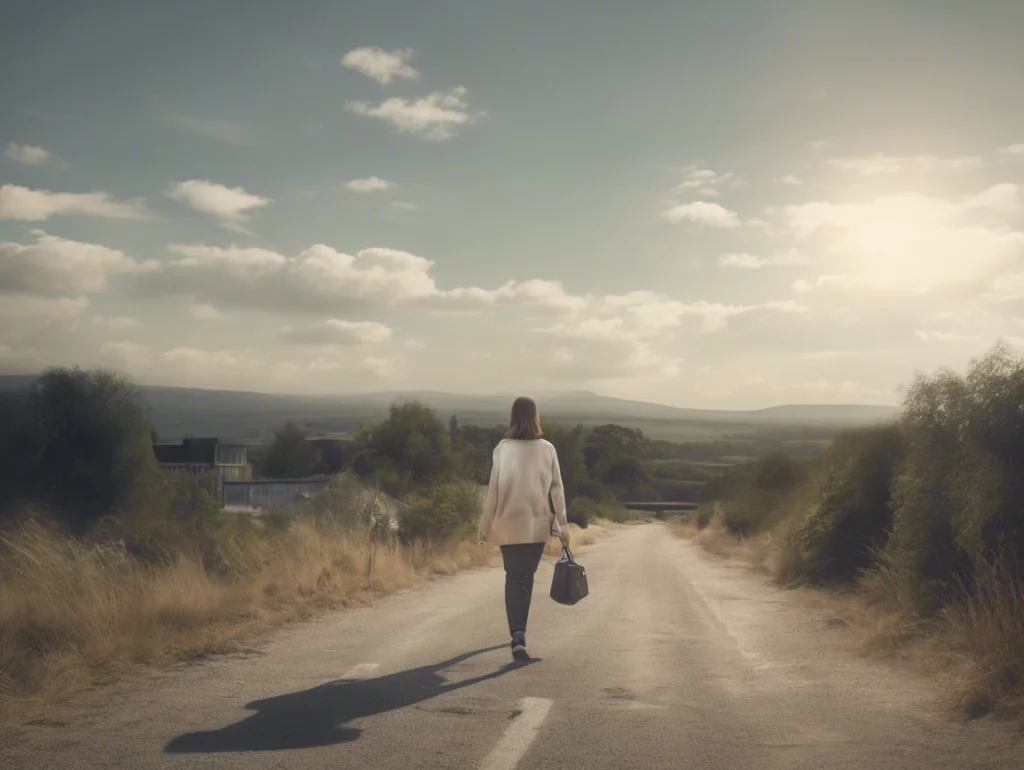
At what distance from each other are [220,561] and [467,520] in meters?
11.4

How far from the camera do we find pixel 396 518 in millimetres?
25578

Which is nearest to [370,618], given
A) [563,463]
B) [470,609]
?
[470,609]

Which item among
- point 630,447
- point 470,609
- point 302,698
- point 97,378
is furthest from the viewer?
point 630,447

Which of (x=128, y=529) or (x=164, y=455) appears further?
(x=164, y=455)

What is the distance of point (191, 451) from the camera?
75.4 m

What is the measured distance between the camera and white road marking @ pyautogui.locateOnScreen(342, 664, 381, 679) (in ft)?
26.6

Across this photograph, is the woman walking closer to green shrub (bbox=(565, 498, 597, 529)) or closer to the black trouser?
the black trouser

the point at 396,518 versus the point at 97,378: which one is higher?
the point at 97,378

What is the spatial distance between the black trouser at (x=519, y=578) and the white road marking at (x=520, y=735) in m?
1.98

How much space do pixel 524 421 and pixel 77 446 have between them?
1428cm

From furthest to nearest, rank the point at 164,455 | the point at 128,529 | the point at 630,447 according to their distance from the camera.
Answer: the point at 630,447 < the point at 164,455 < the point at 128,529

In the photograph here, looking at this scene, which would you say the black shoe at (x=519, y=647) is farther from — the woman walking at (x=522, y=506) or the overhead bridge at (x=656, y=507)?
the overhead bridge at (x=656, y=507)

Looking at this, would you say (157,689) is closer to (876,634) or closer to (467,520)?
(876,634)

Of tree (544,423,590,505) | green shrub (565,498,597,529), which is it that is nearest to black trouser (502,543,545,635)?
green shrub (565,498,597,529)
